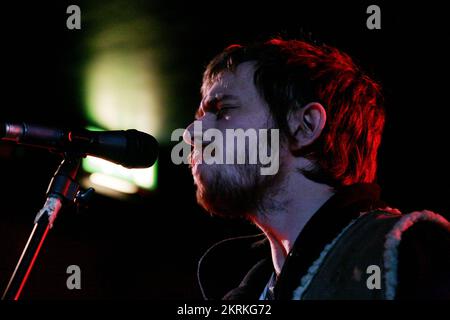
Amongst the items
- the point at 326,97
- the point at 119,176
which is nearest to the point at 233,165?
the point at 326,97

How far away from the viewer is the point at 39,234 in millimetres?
1312

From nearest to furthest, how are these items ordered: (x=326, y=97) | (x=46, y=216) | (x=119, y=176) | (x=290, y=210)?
1. (x=46, y=216)
2. (x=290, y=210)
3. (x=326, y=97)
4. (x=119, y=176)

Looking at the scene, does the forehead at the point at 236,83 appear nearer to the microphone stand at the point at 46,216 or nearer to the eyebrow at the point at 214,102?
the eyebrow at the point at 214,102

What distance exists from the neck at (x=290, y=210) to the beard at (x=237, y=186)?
0.10 feet

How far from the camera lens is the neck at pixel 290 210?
67.7 inches

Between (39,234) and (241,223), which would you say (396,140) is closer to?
(241,223)

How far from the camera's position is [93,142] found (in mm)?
1471

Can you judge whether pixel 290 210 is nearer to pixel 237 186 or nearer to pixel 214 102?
pixel 237 186

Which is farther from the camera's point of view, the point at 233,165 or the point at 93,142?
the point at 233,165

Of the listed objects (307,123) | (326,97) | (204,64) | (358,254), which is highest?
(204,64)

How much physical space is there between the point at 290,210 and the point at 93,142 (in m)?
0.72
